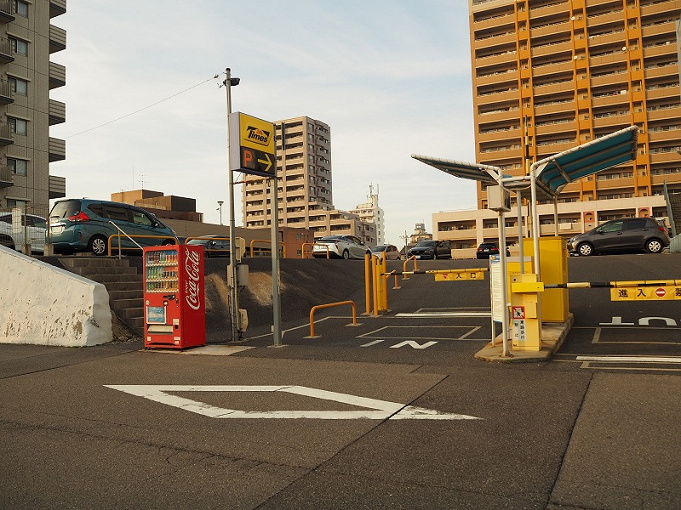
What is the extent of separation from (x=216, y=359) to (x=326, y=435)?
15.9 feet

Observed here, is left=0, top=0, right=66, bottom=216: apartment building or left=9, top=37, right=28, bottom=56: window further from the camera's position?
left=9, top=37, right=28, bottom=56: window

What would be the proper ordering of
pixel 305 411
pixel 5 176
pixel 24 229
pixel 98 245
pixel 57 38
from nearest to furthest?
1. pixel 305 411
2. pixel 24 229
3. pixel 98 245
4. pixel 5 176
5. pixel 57 38

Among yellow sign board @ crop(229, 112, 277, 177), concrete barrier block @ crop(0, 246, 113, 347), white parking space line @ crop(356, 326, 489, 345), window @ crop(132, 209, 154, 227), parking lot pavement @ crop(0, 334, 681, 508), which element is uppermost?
yellow sign board @ crop(229, 112, 277, 177)

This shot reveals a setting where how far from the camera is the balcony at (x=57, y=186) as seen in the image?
39.7 m

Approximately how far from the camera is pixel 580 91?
68625 millimetres

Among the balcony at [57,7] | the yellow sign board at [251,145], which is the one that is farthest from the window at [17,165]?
the yellow sign board at [251,145]

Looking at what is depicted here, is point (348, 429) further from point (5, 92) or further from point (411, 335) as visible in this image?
point (5, 92)

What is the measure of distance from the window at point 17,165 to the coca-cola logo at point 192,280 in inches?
1292

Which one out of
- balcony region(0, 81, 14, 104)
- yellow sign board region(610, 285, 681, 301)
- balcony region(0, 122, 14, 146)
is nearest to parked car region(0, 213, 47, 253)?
yellow sign board region(610, 285, 681, 301)

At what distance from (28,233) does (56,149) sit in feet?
93.5

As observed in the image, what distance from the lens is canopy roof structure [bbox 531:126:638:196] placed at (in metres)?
8.39

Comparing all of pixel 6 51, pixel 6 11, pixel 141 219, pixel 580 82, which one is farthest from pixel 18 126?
pixel 580 82

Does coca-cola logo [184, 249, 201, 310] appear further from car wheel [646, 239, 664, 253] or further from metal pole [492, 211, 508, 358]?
car wheel [646, 239, 664, 253]

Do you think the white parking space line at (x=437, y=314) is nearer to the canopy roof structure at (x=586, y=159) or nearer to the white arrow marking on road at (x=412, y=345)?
the canopy roof structure at (x=586, y=159)
